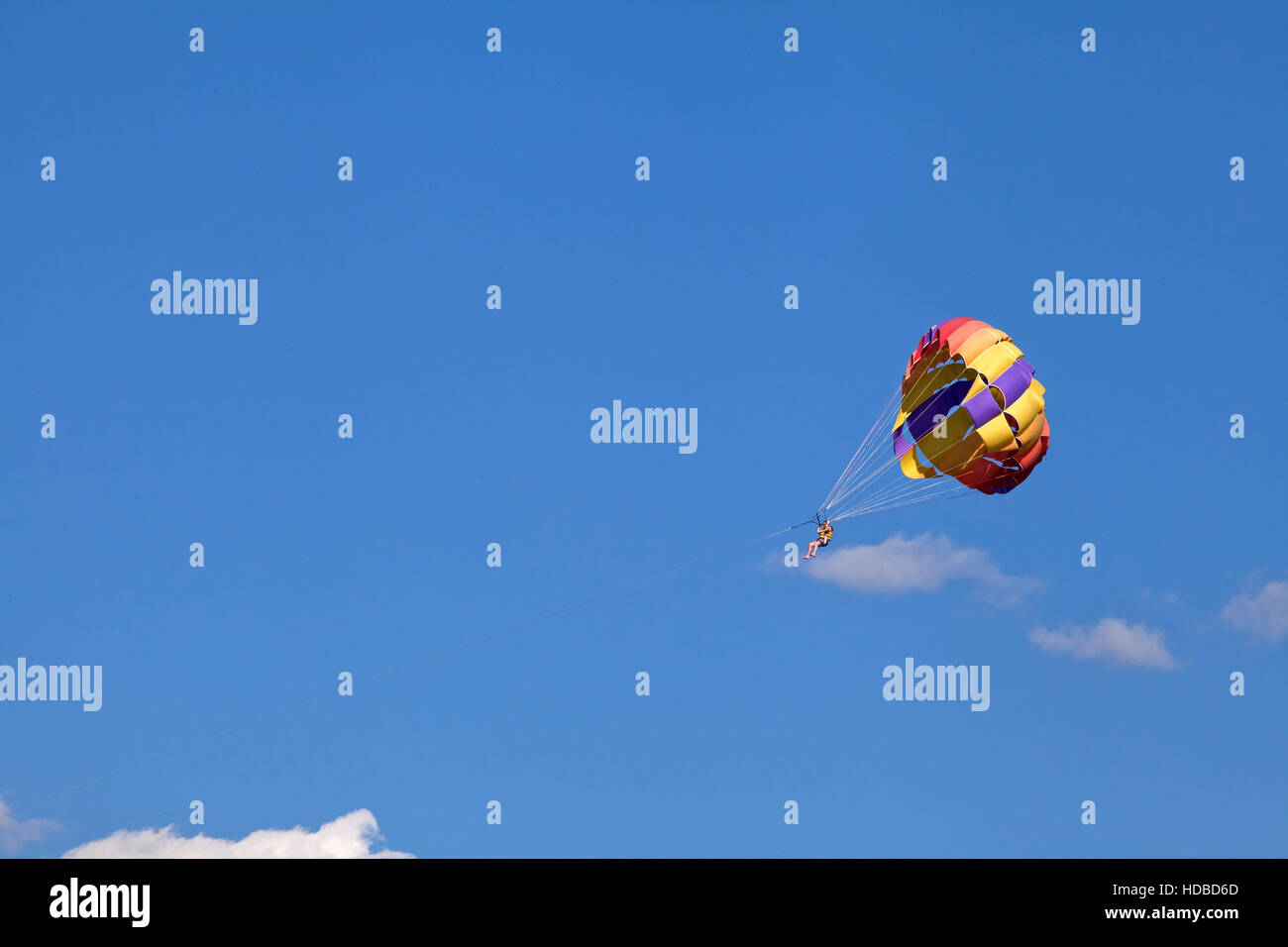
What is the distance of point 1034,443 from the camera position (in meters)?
53.4
